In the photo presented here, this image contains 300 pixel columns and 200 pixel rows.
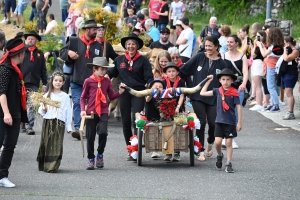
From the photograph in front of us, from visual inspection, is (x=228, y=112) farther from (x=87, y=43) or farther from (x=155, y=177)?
(x=87, y=43)

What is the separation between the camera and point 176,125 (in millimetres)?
12148

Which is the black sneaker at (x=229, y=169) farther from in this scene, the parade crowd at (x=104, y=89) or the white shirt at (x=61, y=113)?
the white shirt at (x=61, y=113)

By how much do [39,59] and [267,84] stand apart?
5.91m

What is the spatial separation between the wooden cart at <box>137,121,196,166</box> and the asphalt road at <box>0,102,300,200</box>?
0.89 ft

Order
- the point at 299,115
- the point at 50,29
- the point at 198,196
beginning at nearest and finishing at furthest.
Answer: the point at 198,196 < the point at 299,115 < the point at 50,29

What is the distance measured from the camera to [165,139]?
39.7ft

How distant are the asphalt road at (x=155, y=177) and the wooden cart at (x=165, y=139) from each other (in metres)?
0.27

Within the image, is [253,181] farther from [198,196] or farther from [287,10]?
[287,10]

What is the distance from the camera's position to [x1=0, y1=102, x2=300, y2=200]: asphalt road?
1009cm

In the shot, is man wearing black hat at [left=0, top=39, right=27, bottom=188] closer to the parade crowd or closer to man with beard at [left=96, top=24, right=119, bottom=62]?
the parade crowd

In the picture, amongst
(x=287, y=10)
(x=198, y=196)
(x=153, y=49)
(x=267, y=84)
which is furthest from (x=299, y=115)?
(x=287, y=10)

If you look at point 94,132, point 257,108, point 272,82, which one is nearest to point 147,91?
point 94,132

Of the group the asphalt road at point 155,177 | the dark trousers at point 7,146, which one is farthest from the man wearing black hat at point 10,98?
the asphalt road at point 155,177

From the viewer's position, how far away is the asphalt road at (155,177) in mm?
10086
